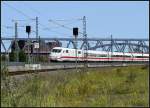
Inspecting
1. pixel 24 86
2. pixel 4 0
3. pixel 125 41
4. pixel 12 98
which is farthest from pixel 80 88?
pixel 125 41

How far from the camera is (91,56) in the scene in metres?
105

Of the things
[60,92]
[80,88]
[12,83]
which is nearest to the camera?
[12,83]

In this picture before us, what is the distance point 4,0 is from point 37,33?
49.7 m

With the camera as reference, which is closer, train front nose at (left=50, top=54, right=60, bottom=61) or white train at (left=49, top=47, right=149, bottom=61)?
white train at (left=49, top=47, right=149, bottom=61)

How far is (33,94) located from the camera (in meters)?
14.8

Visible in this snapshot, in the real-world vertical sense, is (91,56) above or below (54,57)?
above

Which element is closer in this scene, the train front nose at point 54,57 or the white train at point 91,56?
the white train at point 91,56

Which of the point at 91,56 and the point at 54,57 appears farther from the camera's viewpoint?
the point at 91,56

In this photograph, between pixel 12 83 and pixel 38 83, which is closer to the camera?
pixel 12 83

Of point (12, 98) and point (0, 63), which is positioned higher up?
point (0, 63)

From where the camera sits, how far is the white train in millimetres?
95812

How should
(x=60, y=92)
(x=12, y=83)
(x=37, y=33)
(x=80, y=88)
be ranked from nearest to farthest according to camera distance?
1. (x=12, y=83)
2. (x=60, y=92)
3. (x=80, y=88)
4. (x=37, y=33)

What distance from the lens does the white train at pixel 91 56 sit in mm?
95812

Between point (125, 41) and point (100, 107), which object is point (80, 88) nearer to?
point (100, 107)
